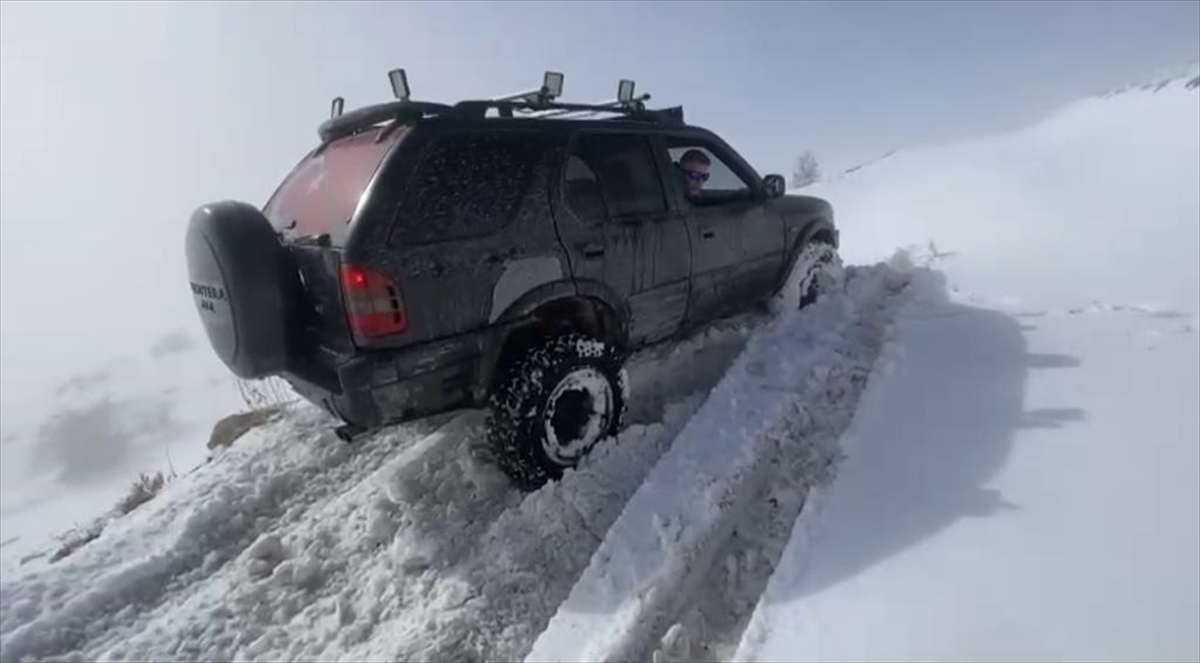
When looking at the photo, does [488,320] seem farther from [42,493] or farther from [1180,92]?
[42,493]

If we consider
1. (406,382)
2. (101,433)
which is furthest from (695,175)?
(101,433)

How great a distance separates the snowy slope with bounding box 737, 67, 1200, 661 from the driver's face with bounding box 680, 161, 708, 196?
1.77 m

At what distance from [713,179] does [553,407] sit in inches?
91.8

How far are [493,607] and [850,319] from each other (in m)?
3.68

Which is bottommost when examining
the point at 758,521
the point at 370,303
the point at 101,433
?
the point at 101,433

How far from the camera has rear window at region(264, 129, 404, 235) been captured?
3285mm

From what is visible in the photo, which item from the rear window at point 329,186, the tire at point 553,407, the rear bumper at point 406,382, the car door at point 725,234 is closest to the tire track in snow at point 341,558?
the tire at point 553,407

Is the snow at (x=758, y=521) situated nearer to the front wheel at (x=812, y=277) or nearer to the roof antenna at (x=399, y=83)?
the front wheel at (x=812, y=277)

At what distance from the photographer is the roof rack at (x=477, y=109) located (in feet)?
11.4

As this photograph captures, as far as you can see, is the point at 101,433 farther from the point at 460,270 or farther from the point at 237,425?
the point at 460,270

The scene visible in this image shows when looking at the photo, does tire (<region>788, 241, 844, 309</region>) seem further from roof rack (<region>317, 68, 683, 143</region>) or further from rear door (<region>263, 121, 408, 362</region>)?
rear door (<region>263, 121, 408, 362</region>)

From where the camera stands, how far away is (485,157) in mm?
3551

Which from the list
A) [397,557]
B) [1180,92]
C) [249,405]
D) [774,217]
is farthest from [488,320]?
[1180,92]

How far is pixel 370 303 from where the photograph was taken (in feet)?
10.1
